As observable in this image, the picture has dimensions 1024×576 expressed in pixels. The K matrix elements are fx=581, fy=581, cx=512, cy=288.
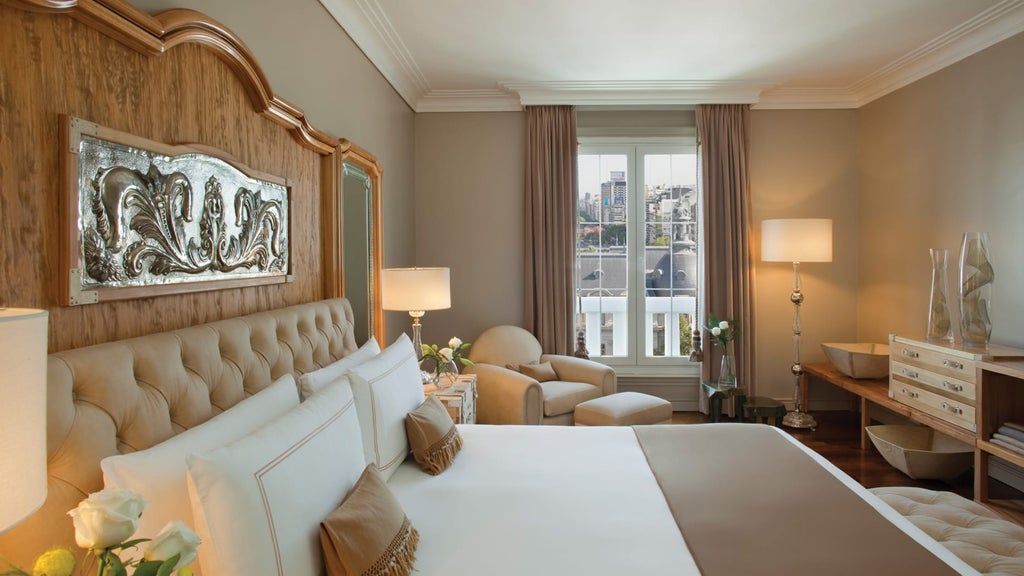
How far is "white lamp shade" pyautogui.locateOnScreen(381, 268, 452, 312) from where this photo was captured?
10.5 feet

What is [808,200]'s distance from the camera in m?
4.82

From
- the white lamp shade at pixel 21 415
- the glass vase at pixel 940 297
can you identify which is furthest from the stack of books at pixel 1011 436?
the white lamp shade at pixel 21 415

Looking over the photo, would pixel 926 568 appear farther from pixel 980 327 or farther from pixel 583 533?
pixel 980 327

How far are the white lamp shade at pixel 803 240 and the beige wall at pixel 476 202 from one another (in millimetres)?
2013

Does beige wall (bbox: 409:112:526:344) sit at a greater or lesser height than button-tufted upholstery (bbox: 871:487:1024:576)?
greater

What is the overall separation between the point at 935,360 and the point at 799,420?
1.30 m

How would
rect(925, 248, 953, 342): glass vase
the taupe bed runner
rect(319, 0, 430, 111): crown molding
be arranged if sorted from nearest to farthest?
the taupe bed runner
rect(319, 0, 430, 111): crown molding
rect(925, 248, 953, 342): glass vase

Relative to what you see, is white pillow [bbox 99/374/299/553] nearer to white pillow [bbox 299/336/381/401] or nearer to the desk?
white pillow [bbox 299/336/381/401]

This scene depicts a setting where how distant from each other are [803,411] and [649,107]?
2768 millimetres

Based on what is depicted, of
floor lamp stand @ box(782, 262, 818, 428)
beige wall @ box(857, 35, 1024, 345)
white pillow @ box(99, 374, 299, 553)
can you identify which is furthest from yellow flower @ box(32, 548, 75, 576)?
floor lamp stand @ box(782, 262, 818, 428)

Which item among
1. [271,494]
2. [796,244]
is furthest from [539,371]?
[271,494]

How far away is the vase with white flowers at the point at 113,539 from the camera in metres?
0.68

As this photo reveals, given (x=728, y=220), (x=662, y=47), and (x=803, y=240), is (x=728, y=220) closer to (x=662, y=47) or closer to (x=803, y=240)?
(x=803, y=240)

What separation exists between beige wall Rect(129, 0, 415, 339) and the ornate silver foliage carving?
0.43 meters
